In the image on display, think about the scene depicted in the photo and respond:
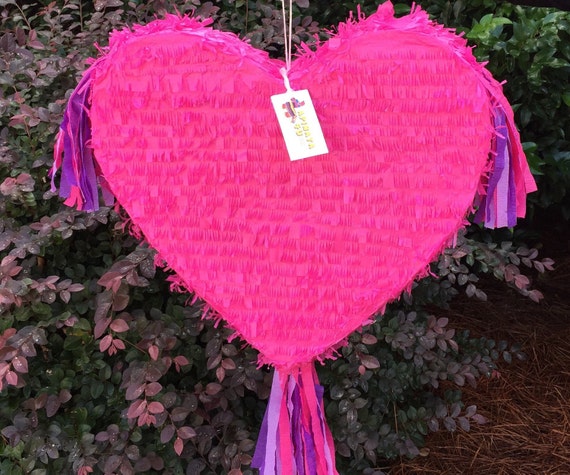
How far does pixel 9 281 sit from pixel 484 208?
70 cm

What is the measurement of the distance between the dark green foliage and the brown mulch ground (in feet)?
0.45

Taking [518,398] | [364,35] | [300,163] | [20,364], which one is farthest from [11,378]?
[518,398]

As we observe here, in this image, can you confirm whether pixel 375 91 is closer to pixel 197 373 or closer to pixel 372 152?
pixel 372 152

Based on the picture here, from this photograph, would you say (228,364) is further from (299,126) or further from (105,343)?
(299,126)

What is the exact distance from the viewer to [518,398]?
1562 mm

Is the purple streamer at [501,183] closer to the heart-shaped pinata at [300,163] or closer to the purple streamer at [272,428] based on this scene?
the heart-shaped pinata at [300,163]

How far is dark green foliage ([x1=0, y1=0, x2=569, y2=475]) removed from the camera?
952 mm

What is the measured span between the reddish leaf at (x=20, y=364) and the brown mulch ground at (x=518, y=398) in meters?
0.85

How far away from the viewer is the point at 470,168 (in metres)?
0.70

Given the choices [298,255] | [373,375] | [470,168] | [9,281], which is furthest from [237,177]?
[373,375]

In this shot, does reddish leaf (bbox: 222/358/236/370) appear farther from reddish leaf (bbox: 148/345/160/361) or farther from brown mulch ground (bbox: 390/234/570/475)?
brown mulch ground (bbox: 390/234/570/475)

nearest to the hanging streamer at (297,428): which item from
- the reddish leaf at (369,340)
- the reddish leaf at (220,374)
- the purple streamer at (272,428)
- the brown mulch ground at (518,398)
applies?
the purple streamer at (272,428)

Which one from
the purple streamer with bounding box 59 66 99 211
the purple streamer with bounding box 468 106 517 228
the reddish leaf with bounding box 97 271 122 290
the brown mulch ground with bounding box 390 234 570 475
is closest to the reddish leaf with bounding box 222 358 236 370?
the reddish leaf with bounding box 97 271 122 290

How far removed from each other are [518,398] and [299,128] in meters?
1.19
